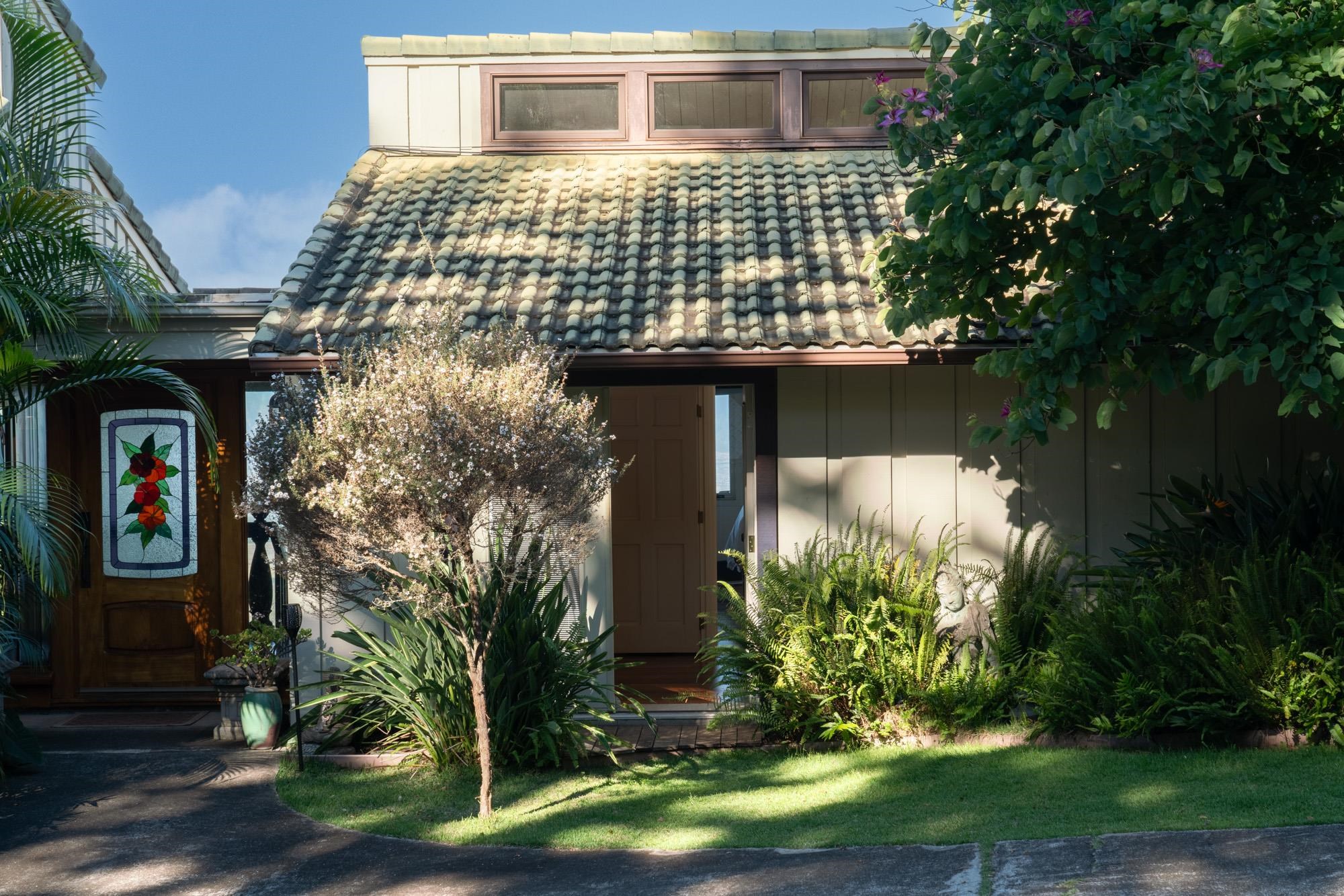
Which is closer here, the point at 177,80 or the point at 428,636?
the point at 428,636

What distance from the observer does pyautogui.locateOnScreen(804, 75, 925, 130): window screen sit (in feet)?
36.2

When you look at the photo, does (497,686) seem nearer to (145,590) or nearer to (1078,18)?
(145,590)

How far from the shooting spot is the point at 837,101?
1105 centimetres

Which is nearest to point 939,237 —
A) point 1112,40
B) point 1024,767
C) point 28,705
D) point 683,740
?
point 1112,40

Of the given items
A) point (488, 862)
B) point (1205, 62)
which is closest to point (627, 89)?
point (1205, 62)

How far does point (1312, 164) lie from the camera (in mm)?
6047

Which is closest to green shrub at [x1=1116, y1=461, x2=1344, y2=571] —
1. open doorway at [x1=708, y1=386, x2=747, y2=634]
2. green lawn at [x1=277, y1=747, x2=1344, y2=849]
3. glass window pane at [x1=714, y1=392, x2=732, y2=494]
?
green lawn at [x1=277, y1=747, x2=1344, y2=849]

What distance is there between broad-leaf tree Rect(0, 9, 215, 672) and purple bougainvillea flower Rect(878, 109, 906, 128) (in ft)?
14.9

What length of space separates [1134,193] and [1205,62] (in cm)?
76

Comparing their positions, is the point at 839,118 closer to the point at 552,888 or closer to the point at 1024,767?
the point at 1024,767

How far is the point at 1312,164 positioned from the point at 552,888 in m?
5.05

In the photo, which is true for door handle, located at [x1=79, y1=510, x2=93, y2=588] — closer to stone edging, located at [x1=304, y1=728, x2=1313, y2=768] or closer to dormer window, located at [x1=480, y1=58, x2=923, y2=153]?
stone edging, located at [x1=304, y1=728, x2=1313, y2=768]

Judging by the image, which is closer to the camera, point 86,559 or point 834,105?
point 86,559

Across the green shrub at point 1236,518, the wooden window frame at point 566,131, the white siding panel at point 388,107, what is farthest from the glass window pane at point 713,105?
the green shrub at point 1236,518
